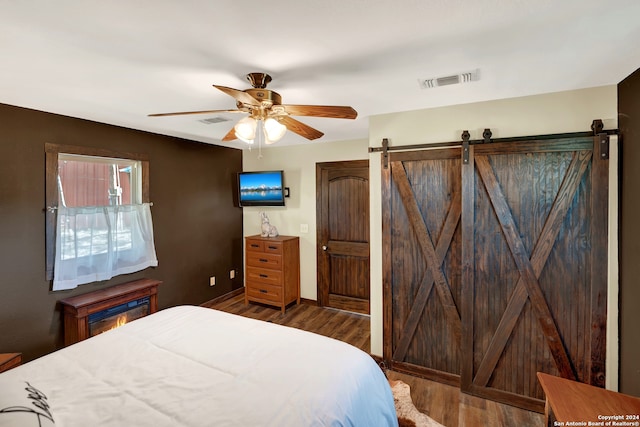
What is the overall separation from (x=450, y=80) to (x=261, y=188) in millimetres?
3166

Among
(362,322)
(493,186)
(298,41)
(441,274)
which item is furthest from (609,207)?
(362,322)

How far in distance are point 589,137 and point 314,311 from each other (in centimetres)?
350

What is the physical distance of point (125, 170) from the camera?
11.1 feet

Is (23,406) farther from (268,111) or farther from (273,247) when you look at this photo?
(273,247)

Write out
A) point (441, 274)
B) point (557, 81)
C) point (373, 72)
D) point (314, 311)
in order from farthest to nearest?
point (314, 311), point (441, 274), point (557, 81), point (373, 72)

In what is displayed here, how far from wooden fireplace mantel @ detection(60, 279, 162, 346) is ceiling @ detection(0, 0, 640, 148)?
1.74 metres

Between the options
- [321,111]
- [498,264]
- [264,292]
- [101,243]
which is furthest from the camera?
[264,292]

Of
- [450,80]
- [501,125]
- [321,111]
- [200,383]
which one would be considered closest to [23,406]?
[200,383]

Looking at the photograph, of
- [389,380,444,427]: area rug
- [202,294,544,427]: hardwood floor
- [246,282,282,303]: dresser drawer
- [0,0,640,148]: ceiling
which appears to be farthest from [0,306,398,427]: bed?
[246,282,282,303]: dresser drawer

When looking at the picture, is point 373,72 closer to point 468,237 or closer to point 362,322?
point 468,237

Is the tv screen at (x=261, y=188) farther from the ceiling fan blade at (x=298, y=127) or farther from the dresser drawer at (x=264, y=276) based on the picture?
the ceiling fan blade at (x=298, y=127)

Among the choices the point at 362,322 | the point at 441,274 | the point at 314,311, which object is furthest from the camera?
the point at 314,311

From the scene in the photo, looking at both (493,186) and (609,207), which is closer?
(609,207)

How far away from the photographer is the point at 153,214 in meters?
3.56
